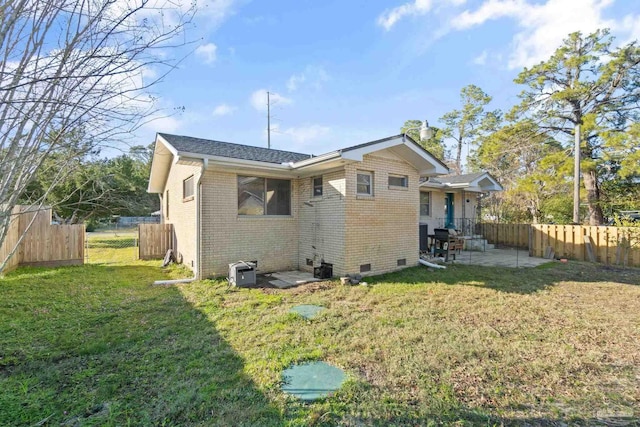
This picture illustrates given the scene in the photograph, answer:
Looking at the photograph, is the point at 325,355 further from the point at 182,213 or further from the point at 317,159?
the point at 182,213

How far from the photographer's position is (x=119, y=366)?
3.26 m

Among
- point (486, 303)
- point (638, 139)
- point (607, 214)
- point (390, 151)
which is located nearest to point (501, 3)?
point (390, 151)

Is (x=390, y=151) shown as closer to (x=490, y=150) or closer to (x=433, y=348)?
(x=433, y=348)

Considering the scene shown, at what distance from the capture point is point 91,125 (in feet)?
8.69

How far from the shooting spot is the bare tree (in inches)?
82.7

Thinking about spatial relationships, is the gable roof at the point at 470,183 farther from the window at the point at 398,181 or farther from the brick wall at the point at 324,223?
the brick wall at the point at 324,223

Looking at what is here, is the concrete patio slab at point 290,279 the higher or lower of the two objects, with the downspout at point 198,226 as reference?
lower

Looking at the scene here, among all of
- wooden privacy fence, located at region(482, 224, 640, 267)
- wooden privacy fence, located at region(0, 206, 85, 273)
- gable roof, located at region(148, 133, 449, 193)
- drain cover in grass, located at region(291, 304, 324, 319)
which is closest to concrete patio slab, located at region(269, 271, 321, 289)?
drain cover in grass, located at region(291, 304, 324, 319)

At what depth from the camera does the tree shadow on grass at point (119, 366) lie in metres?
2.45

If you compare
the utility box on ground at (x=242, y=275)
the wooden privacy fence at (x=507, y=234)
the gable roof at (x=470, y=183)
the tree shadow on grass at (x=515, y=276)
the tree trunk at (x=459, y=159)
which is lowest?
the tree shadow on grass at (x=515, y=276)

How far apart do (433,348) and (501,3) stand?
988 centimetres

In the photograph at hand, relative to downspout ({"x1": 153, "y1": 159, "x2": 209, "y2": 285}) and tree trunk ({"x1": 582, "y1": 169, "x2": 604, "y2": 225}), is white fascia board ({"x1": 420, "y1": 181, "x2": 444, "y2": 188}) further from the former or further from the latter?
downspout ({"x1": 153, "y1": 159, "x2": 209, "y2": 285})

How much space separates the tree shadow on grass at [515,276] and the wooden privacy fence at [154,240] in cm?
891

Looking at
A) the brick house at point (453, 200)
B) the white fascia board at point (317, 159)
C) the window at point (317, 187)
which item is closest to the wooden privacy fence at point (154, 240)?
the window at point (317, 187)
